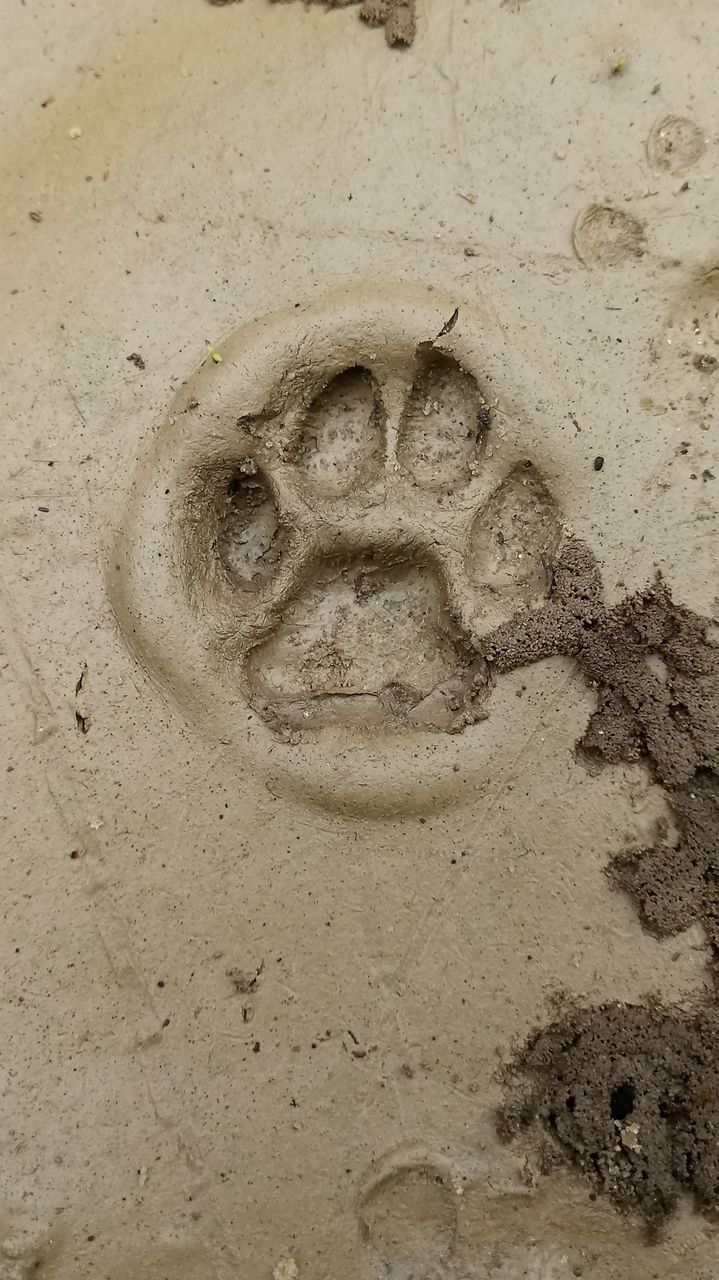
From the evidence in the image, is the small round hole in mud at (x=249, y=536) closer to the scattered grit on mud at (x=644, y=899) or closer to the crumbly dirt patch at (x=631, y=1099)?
the scattered grit on mud at (x=644, y=899)

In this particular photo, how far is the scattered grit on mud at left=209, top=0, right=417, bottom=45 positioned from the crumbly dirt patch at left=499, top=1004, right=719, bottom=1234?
2.96m

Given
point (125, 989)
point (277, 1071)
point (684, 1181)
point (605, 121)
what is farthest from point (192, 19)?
point (684, 1181)

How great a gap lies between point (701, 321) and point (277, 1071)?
2.56 meters

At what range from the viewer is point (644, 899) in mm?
2254

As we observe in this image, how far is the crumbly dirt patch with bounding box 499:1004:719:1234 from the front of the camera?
2.17m

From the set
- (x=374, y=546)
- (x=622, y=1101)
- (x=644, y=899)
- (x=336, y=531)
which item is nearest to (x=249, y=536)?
(x=336, y=531)

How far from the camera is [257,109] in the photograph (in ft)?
7.97

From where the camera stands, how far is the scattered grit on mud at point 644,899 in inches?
85.9

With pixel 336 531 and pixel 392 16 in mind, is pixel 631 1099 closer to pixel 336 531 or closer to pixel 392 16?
pixel 336 531

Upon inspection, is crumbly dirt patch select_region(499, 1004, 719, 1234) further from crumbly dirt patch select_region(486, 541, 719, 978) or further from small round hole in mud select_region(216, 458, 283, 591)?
small round hole in mud select_region(216, 458, 283, 591)

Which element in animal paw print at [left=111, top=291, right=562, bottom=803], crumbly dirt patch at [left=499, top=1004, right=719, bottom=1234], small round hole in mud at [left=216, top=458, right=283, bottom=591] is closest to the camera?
crumbly dirt patch at [left=499, top=1004, right=719, bottom=1234]

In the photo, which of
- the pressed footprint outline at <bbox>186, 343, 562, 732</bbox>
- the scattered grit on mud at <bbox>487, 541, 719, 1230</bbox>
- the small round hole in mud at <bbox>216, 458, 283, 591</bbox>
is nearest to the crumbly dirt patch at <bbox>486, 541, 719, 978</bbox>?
the scattered grit on mud at <bbox>487, 541, 719, 1230</bbox>

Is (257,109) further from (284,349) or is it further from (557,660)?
(557,660)

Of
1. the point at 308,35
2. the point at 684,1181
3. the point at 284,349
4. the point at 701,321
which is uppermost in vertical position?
the point at 308,35
